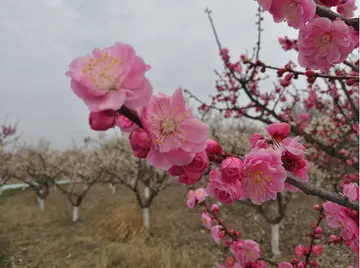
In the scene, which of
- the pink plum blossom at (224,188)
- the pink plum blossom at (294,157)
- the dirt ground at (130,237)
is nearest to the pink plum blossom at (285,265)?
the pink plum blossom at (294,157)

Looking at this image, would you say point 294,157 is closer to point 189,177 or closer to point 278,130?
point 278,130

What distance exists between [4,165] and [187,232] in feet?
21.9

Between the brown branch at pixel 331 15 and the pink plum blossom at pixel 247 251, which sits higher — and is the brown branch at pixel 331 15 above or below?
above

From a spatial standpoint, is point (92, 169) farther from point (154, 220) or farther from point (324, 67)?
point (324, 67)

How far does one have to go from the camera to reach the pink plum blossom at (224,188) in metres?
0.86

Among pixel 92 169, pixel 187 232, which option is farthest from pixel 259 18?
pixel 92 169

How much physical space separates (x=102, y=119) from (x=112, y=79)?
0.09 meters

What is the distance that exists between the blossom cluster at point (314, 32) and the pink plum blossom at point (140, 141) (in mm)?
696

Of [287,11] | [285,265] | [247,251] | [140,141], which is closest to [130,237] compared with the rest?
[247,251]

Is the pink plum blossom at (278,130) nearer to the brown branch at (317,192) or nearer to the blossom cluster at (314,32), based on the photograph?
the brown branch at (317,192)

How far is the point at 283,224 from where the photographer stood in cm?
712

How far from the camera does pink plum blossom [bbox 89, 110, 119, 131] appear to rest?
2.06 feet

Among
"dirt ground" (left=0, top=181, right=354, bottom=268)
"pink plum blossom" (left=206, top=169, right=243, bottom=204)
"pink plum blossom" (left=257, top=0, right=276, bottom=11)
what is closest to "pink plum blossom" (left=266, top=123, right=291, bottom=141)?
"pink plum blossom" (left=206, top=169, right=243, bottom=204)

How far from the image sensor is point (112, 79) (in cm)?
64
